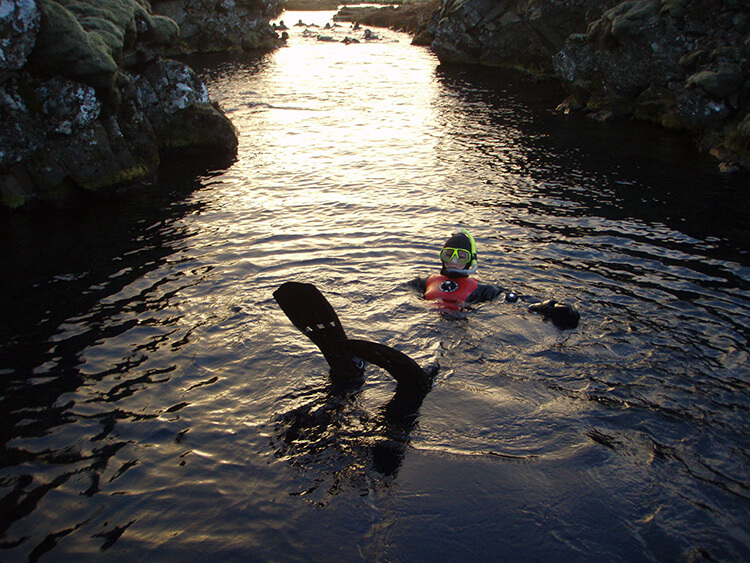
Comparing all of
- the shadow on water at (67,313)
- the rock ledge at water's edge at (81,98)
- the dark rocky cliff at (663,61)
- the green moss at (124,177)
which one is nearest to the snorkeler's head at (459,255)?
the shadow on water at (67,313)

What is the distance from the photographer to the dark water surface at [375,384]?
18.1 feet

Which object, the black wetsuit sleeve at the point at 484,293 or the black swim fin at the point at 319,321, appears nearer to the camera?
the black swim fin at the point at 319,321

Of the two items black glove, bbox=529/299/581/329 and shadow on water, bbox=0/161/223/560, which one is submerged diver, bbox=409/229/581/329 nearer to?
black glove, bbox=529/299/581/329

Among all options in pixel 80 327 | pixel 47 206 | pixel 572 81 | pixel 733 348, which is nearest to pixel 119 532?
pixel 80 327

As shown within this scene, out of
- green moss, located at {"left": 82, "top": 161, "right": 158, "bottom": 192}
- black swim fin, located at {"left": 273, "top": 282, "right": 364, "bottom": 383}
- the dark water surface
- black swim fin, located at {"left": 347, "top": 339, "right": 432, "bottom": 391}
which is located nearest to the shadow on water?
the dark water surface

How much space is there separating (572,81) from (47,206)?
80.2 feet

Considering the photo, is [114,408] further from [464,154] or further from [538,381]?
[464,154]

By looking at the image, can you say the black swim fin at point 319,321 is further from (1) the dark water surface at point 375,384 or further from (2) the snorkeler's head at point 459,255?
(2) the snorkeler's head at point 459,255

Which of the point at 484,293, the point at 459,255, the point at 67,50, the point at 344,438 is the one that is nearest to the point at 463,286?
the point at 484,293

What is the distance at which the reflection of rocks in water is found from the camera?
20.1 feet

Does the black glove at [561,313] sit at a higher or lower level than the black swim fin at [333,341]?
lower

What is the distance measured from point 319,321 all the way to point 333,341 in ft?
1.24

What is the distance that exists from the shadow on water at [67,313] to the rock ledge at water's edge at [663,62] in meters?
19.2

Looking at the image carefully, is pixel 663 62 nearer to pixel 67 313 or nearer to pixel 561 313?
pixel 561 313
